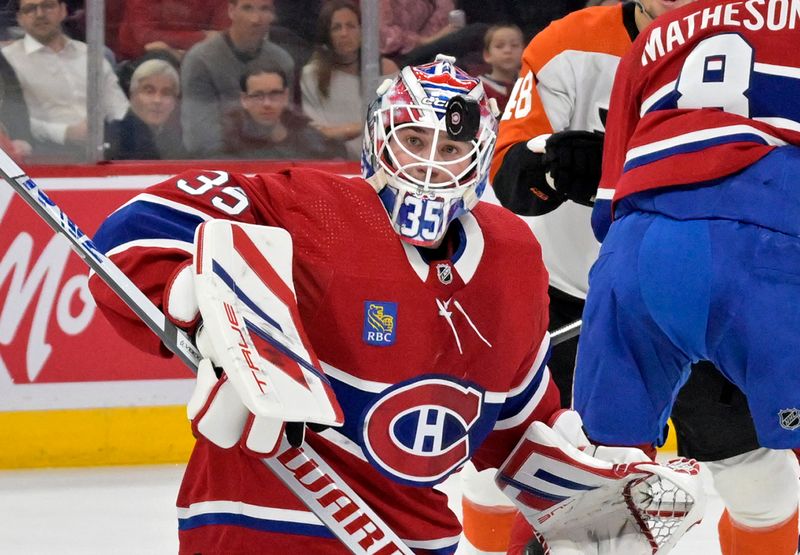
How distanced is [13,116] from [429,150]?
2.20 m

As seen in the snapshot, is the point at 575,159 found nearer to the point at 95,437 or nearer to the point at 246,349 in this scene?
the point at 246,349

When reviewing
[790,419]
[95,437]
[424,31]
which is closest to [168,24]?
[424,31]

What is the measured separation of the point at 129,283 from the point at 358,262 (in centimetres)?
34

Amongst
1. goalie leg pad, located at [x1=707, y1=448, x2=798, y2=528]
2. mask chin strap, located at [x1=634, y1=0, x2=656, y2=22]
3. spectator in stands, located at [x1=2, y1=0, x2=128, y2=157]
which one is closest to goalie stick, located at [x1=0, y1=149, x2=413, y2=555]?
goalie leg pad, located at [x1=707, y1=448, x2=798, y2=528]

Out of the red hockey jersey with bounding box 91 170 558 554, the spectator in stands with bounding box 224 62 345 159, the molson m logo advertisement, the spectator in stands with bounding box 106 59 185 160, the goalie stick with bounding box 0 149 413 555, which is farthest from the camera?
the spectator in stands with bounding box 224 62 345 159

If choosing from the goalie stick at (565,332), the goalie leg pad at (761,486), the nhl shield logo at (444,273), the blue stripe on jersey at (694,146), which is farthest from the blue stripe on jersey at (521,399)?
the goalie leg pad at (761,486)

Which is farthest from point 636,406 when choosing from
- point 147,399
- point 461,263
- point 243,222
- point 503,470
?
point 147,399

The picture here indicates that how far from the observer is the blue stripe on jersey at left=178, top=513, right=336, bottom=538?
6.17ft

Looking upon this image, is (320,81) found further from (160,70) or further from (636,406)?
(636,406)

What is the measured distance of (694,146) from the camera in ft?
6.70

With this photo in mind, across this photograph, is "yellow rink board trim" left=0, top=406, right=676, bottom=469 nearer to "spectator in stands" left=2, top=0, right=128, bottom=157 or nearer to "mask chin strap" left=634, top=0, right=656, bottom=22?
"spectator in stands" left=2, top=0, right=128, bottom=157

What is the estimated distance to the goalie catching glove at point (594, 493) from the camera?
2004mm

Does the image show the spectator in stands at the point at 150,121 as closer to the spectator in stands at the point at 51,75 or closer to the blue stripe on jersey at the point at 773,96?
the spectator in stands at the point at 51,75

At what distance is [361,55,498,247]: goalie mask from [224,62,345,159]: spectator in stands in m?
2.06
